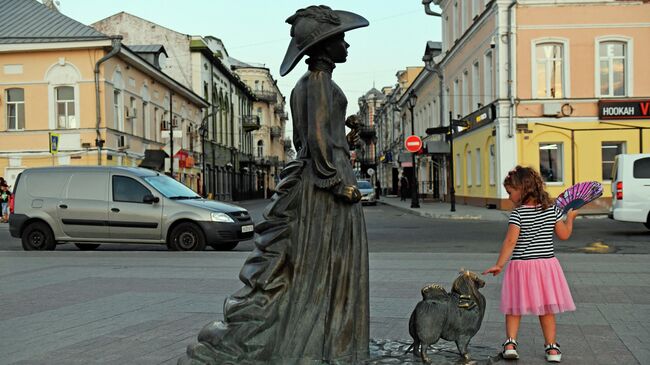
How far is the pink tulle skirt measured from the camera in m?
4.89

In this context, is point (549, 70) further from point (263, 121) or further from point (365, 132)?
point (263, 121)

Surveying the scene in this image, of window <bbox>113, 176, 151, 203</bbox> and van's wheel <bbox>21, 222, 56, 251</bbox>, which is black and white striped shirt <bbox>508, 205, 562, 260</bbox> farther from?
van's wheel <bbox>21, 222, 56, 251</bbox>

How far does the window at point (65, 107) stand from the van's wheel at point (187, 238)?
1913cm

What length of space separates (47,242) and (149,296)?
7.04 m

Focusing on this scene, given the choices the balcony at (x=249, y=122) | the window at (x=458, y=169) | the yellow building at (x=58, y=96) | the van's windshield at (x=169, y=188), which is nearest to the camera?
the van's windshield at (x=169, y=188)

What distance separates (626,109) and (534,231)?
79.1 ft

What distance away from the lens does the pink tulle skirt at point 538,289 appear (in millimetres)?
4895

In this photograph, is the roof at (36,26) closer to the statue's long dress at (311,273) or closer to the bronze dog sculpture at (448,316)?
the statue's long dress at (311,273)

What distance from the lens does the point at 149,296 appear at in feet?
26.8

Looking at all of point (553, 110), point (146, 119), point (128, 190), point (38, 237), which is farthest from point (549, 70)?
point (146, 119)

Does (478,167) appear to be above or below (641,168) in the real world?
above

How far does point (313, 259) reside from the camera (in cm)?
421

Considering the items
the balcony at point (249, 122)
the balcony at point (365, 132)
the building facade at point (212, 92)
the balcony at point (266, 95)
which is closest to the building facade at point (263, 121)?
the balcony at point (266, 95)

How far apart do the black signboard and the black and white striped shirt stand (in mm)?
23761
